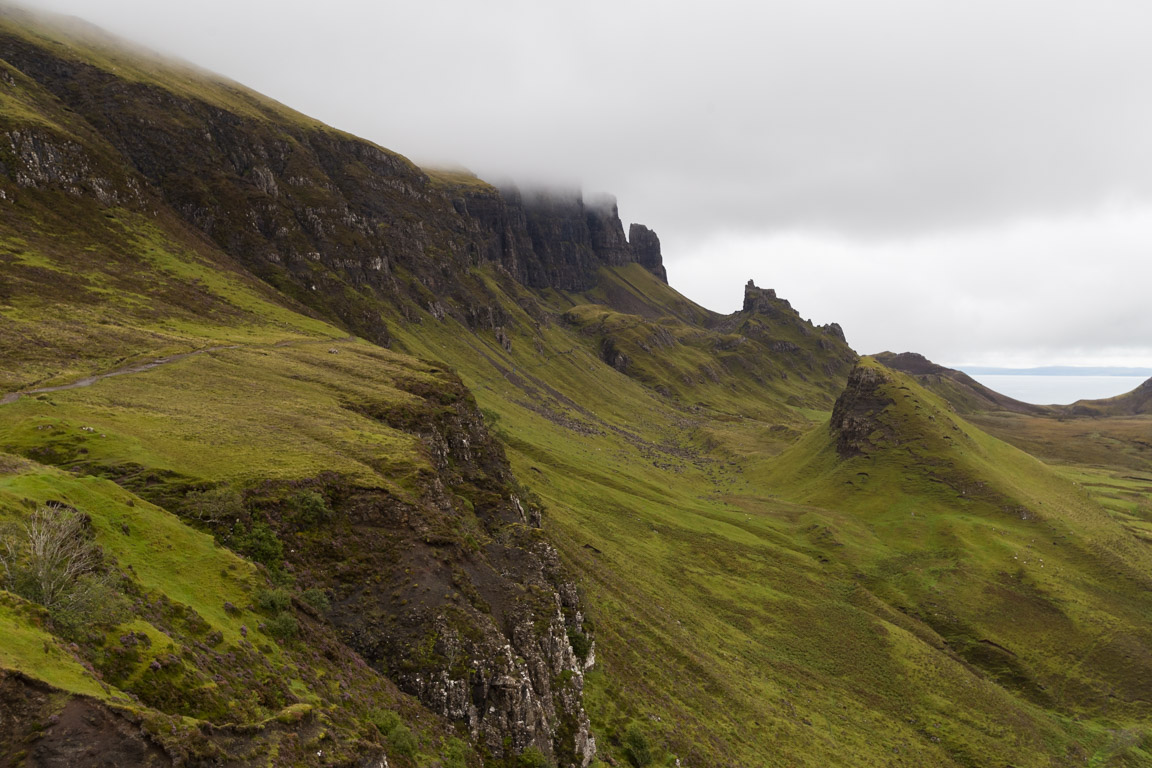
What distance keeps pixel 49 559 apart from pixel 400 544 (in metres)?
20.8

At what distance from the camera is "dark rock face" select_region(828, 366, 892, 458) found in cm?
17000

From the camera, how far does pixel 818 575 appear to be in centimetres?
11150

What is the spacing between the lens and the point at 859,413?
177m

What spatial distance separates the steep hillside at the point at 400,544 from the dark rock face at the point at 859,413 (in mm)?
1226

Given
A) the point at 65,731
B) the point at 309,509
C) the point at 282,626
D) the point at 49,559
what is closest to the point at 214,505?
the point at 309,509

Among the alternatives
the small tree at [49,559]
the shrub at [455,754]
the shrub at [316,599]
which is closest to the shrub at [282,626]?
the shrub at [316,599]

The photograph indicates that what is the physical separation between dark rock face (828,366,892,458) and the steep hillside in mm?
1226

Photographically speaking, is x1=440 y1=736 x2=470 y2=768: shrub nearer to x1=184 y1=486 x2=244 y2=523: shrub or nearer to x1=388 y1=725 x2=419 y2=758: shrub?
x1=388 y1=725 x2=419 y2=758: shrub

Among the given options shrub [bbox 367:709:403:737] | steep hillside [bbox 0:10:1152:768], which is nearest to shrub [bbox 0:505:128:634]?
steep hillside [bbox 0:10:1152:768]

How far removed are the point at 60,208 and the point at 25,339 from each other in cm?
7582

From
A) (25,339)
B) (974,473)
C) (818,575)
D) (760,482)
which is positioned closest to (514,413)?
(760,482)

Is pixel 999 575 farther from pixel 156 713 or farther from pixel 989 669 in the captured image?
pixel 156 713

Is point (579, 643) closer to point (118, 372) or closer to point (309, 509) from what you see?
point (309, 509)

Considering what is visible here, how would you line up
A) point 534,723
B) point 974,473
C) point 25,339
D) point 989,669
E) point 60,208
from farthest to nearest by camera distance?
point 974,473
point 60,208
point 989,669
point 25,339
point 534,723
